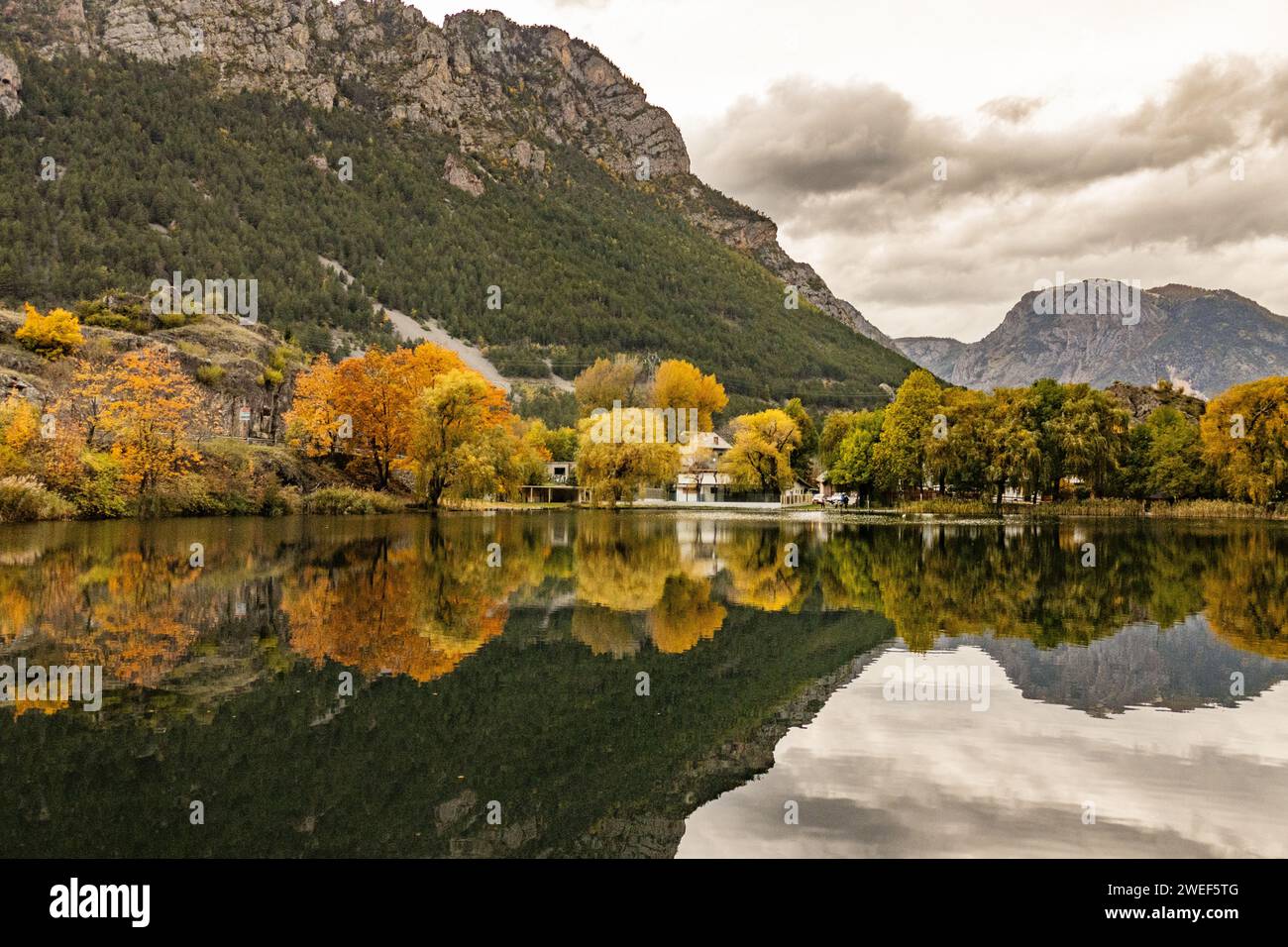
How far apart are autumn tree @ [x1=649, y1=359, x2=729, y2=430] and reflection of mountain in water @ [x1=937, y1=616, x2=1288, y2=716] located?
9414 cm

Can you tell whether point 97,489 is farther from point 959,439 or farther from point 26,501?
point 959,439

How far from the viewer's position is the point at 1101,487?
71.2m

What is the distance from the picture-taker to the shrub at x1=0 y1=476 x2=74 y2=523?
3391 cm

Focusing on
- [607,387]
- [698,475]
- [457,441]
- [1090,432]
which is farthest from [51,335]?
[698,475]

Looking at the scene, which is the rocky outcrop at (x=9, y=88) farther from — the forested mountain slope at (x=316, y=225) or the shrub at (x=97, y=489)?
the shrub at (x=97, y=489)

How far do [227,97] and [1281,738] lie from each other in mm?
198964

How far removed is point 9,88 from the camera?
131 meters

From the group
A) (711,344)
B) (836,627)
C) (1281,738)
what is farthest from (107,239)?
(1281,738)

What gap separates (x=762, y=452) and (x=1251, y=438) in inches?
1434

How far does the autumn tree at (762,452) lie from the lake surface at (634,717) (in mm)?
57088

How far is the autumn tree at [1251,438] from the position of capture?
61219 mm

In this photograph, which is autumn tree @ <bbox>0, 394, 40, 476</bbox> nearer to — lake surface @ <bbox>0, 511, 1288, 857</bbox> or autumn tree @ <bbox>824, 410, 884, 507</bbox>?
lake surface @ <bbox>0, 511, 1288, 857</bbox>

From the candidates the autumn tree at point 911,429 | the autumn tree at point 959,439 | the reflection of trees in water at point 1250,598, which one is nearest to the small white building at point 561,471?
the autumn tree at point 911,429

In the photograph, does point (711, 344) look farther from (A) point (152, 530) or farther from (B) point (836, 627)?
(B) point (836, 627)
